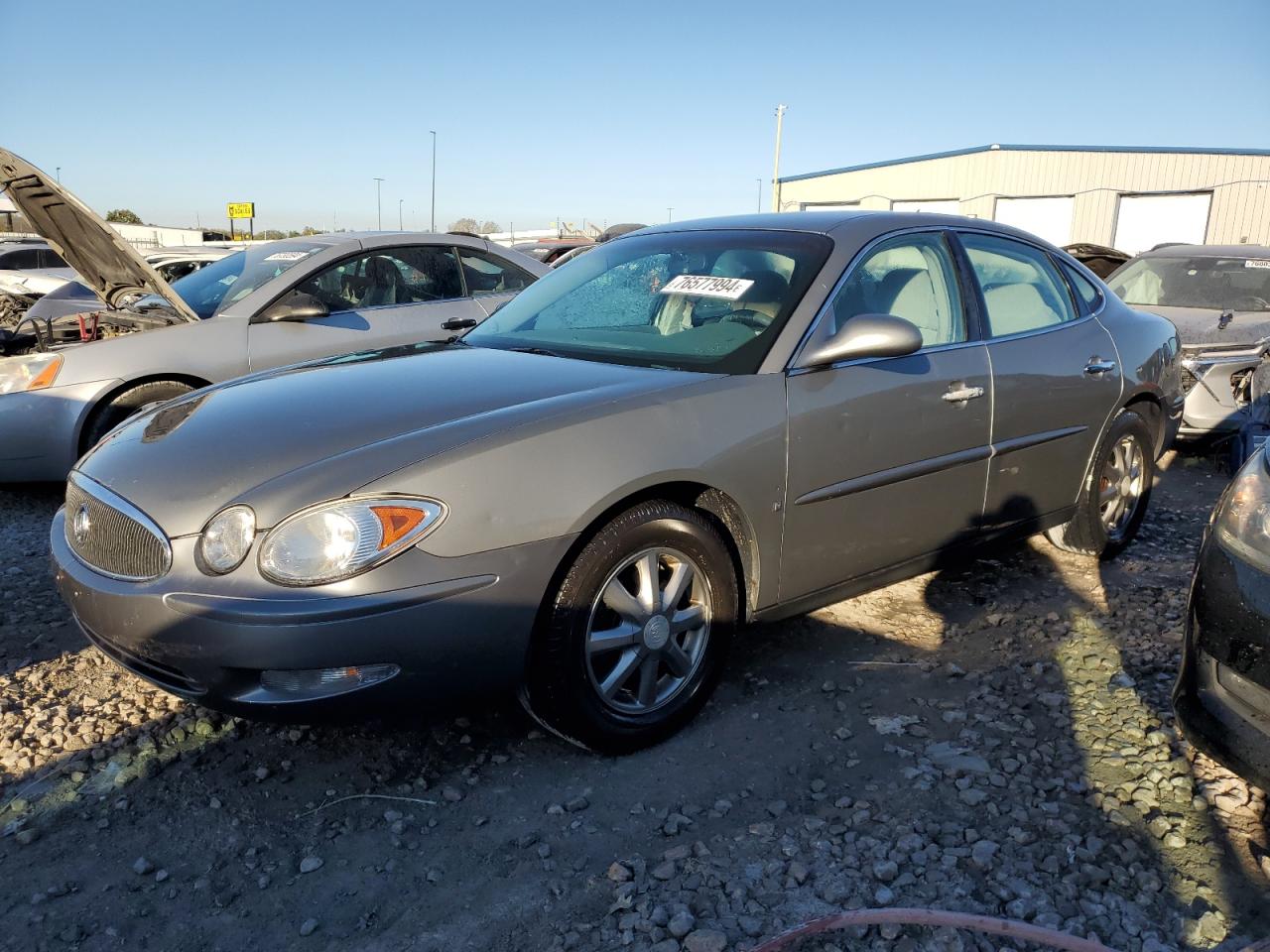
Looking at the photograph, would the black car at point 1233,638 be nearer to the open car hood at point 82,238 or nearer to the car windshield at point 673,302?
the car windshield at point 673,302

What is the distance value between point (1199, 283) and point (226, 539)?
830 centimetres

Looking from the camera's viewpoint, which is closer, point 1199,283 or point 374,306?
point 374,306

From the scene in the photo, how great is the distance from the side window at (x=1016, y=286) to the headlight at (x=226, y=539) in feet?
9.01

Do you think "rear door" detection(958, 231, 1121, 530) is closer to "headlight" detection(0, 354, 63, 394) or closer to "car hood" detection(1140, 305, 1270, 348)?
"car hood" detection(1140, 305, 1270, 348)

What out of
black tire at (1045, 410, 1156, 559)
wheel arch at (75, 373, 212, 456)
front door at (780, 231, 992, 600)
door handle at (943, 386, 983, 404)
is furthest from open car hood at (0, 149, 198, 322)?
black tire at (1045, 410, 1156, 559)

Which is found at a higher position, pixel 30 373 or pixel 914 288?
pixel 914 288

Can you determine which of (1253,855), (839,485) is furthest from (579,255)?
(1253,855)

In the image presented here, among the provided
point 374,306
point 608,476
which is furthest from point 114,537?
point 374,306

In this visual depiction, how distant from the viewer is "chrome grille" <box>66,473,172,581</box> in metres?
2.36

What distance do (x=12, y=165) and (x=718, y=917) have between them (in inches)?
212

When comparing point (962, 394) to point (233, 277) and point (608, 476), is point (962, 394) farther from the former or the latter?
point (233, 277)

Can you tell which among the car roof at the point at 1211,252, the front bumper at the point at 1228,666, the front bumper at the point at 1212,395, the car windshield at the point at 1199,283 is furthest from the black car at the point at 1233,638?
the car roof at the point at 1211,252

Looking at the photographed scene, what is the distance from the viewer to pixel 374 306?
5.79m

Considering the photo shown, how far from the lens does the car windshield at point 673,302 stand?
3.08 metres
